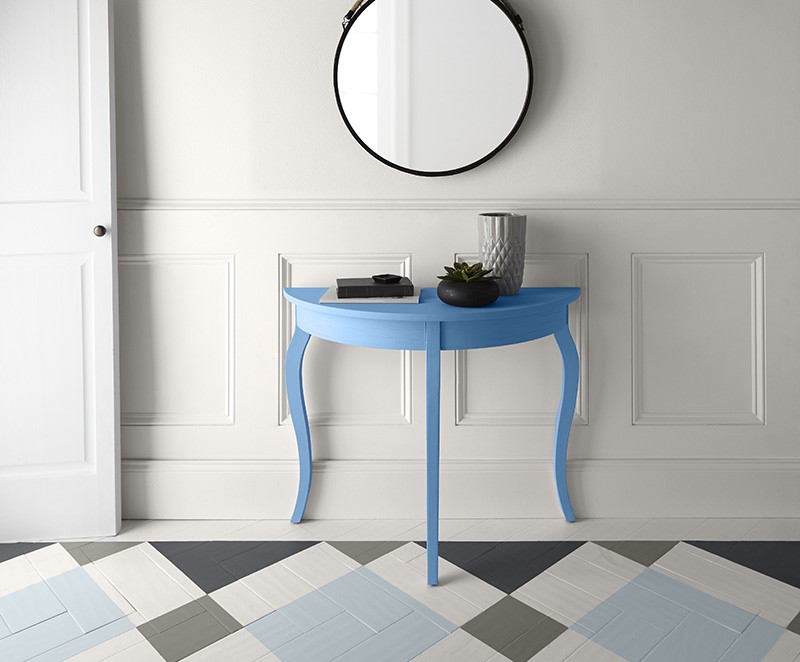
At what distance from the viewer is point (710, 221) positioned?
2.46 metres

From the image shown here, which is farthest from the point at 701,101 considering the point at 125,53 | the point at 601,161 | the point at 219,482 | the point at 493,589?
the point at 219,482

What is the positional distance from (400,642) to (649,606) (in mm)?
671

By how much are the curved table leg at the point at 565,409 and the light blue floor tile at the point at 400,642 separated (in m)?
0.76

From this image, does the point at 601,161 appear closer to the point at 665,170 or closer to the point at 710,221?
the point at 665,170

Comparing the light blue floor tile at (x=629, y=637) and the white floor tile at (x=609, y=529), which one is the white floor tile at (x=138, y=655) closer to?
the light blue floor tile at (x=629, y=637)

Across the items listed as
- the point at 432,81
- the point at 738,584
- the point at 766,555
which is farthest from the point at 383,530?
the point at 432,81

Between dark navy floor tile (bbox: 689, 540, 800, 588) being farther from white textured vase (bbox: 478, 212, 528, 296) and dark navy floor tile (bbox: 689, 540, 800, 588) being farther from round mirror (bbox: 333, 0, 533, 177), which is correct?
round mirror (bbox: 333, 0, 533, 177)

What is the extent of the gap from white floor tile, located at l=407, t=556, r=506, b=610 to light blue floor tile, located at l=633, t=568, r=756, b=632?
1.37ft

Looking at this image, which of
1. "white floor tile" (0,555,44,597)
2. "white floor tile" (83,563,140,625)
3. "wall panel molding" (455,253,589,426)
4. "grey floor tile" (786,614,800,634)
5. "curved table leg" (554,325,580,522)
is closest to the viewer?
"grey floor tile" (786,614,800,634)

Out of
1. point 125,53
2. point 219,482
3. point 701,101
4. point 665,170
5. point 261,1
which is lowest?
point 219,482

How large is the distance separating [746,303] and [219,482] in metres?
1.85

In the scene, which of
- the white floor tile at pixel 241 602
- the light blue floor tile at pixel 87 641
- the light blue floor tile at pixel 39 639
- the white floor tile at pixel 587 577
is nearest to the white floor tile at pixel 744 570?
the white floor tile at pixel 587 577

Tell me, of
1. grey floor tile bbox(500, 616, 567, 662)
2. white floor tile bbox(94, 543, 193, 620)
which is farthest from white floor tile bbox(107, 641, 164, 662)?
grey floor tile bbox(500, 616, 567, 662)

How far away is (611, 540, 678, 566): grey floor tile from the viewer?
2.25 metres
